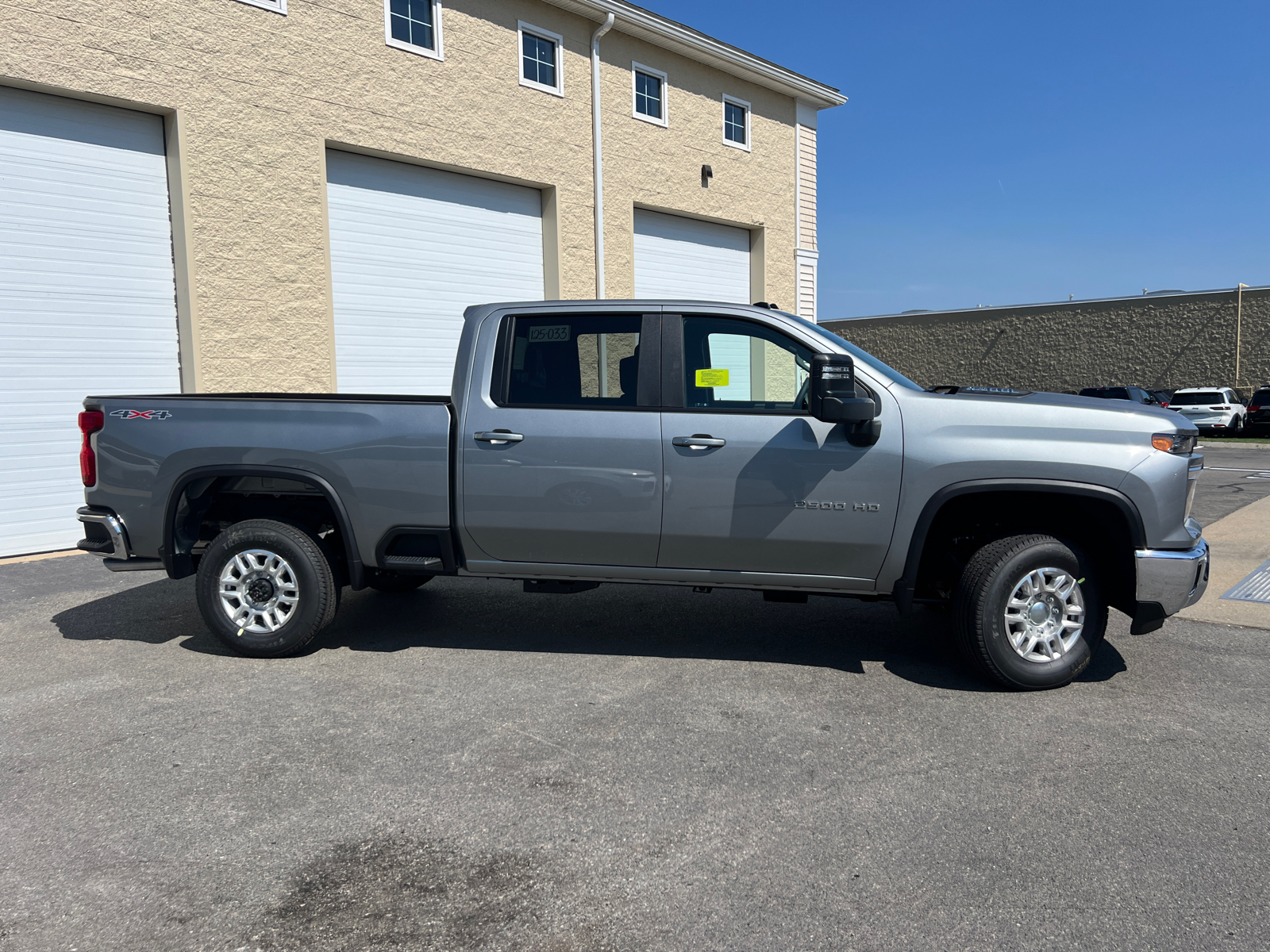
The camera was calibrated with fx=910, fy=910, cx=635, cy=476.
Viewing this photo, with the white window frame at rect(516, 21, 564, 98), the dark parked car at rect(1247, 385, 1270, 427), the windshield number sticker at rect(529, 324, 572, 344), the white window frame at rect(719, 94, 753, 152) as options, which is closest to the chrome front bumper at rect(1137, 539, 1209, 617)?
the windshield number sticker at rect(529, 324, 572, 344)

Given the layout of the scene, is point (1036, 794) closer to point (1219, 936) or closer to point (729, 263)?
point (1219, 936)

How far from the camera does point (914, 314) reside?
127 ft

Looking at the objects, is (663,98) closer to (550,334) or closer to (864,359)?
(550,334)

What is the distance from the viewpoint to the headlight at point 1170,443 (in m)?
4.47

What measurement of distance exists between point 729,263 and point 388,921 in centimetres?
1431

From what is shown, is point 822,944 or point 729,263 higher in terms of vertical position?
point 729,263

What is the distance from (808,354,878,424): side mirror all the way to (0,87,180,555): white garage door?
7.79 metres

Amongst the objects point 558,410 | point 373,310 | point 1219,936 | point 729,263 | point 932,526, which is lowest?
point 1219,936

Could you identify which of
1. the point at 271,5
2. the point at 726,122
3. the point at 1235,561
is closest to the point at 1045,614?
the point at 1235,561

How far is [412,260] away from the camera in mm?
11531

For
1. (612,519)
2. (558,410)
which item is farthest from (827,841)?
(558,410)

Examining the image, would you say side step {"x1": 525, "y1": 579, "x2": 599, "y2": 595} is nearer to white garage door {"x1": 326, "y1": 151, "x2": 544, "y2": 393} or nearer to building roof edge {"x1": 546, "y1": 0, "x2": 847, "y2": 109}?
white garage door {"x1": 326, "y1": 151, "x2": 544, "y2": 393}

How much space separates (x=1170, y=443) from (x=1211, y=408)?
1040 inches

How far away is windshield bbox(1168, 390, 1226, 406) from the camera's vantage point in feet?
88.1
